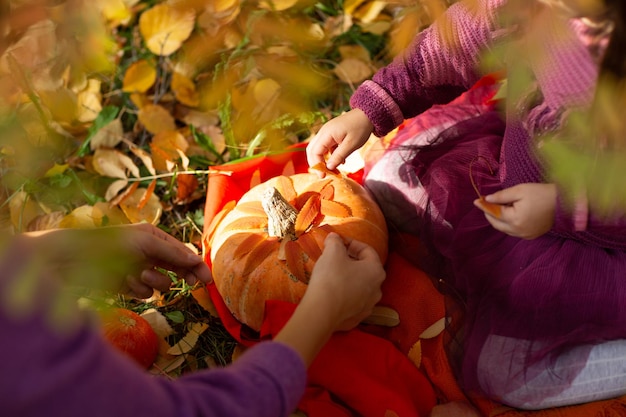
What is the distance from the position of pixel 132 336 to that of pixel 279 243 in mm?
335

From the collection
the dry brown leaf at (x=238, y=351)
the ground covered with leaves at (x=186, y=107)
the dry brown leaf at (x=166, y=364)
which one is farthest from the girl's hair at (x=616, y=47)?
the dry brown leaf at (x=166, y=364)

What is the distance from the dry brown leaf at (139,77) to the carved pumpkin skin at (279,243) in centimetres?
63

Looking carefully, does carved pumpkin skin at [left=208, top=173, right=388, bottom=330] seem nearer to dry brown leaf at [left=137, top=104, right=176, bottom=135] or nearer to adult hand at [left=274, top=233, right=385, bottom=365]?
adult hand at [left=274, top=233, right=385, bottom=365]

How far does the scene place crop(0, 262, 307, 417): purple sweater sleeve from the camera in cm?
58

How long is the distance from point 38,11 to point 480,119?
3.42 feet

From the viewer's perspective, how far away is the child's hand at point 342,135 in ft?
4.04

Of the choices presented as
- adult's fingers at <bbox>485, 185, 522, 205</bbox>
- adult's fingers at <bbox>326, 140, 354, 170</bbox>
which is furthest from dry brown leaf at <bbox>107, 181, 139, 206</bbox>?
adult's fingers at <bbox>485, 185, 522, 205</bbox>

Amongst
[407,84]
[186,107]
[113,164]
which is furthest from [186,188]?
[407,84]

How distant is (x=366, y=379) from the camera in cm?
110

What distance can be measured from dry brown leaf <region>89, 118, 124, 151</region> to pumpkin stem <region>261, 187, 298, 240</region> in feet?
2.14

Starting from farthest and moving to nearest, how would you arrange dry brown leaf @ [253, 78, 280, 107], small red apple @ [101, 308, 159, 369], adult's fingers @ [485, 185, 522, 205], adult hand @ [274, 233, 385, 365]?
dry brown leaf @ [253, 78, 280, 107]
small red apple @ [101, 308, 159, 369]
adult's fingers @ [485, 185, 522, 205]
adult hand @ [274, 233, 385, 365]

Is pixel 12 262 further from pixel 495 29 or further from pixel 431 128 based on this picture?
pixel 431 128

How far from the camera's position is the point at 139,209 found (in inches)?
59.9

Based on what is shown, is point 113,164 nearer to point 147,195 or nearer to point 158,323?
point 147,195
